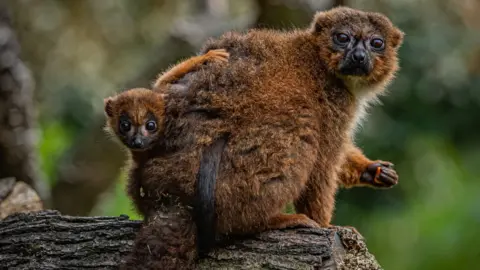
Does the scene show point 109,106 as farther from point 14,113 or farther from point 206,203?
point 14,113

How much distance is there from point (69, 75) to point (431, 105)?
364 inches

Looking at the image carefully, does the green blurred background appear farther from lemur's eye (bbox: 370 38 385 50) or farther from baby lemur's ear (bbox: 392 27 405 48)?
lemur's eye (bbox: 370 38 385 50)

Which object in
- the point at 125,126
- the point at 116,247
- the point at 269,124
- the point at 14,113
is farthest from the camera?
the point at 14,113

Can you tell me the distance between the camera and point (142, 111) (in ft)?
19.5

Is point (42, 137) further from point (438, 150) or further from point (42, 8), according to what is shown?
point (42, 8)

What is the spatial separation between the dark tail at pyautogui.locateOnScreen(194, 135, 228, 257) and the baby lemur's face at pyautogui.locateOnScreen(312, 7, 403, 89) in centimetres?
145

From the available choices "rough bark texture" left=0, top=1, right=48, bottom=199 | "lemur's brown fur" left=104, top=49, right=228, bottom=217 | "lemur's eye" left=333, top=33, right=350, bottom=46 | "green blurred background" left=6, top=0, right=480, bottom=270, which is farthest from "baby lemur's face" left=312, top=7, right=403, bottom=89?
"green blurred background" left=6, top=0, right=480, bottom=270

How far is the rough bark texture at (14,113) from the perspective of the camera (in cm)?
843

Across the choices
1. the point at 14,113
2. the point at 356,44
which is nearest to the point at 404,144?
the point at 356,44

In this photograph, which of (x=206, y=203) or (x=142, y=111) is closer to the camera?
(x=206, y=203)

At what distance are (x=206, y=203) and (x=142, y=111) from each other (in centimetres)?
88

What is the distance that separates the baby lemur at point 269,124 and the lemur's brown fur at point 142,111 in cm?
7

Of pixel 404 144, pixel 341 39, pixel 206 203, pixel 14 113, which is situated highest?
pixel 14 113

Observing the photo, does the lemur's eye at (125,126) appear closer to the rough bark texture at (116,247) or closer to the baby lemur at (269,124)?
the baby lemur at (269,124)
